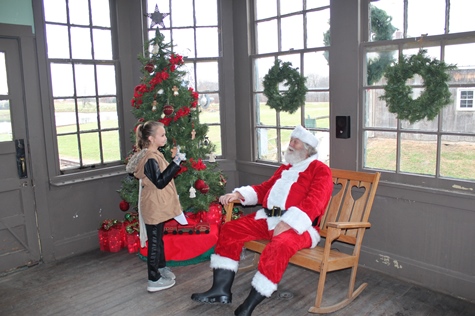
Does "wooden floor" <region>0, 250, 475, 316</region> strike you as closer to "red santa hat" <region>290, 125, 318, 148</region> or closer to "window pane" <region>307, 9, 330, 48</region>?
"red santa hat" <region>290, 125, 318, 148</region>

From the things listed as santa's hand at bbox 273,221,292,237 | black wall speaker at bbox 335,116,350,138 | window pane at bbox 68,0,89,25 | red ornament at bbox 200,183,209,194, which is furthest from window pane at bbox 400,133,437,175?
window pane at bbox 68,0,89,25

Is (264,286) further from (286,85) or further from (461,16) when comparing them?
(461,16)

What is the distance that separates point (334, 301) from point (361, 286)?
276mm

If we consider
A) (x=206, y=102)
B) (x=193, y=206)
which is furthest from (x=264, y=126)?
(x=193, y=206)

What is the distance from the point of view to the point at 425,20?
3.19 metres

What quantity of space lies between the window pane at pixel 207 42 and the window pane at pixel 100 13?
0.93 meters

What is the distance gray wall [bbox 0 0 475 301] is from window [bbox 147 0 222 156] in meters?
0.12

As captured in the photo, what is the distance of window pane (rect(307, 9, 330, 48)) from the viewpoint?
382 centimetres

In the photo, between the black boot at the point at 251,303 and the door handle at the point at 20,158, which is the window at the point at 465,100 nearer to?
the black boot at the point at 251,303

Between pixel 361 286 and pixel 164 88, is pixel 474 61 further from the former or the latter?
pixel 164 88

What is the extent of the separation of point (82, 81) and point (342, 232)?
2856 mm

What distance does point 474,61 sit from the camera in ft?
9.82

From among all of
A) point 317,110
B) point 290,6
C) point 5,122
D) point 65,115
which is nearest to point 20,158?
point 5,122

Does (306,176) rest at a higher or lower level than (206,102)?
lower
